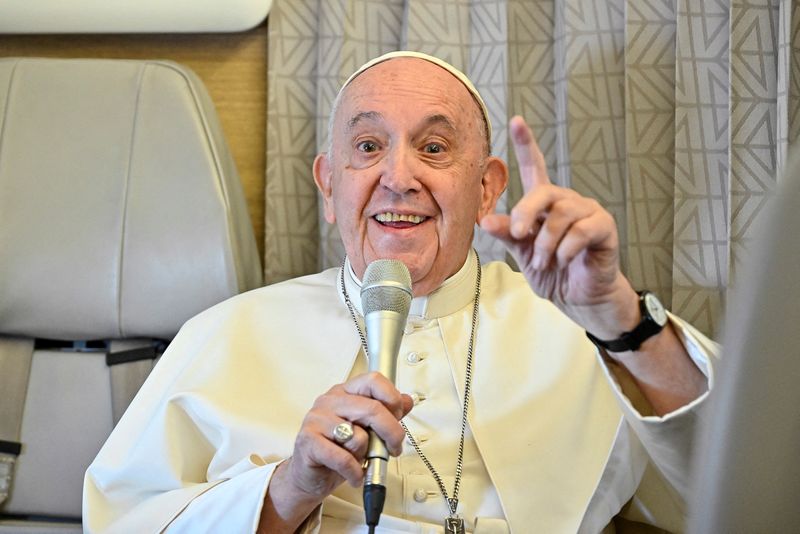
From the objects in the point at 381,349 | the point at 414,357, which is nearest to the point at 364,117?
the point at 414,357

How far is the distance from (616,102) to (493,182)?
393mm

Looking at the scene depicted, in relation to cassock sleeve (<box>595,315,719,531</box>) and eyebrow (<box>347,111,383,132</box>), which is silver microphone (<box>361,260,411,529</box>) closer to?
cassock sleeve (<box>595,315,719,531</box>)

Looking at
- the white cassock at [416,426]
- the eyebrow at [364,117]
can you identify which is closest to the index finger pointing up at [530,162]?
the white cassock at [416,426]

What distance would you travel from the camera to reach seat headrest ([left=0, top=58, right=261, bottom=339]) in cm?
201

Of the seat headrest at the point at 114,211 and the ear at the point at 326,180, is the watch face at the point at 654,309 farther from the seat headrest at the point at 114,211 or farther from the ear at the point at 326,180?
the seat headrest at the point at 114,211

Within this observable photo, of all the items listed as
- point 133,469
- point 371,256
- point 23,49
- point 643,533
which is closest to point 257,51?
point 23,49

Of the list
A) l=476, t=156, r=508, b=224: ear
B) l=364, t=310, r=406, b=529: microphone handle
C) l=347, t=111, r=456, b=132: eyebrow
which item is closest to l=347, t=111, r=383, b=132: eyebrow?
l=347, t=111, r=456, b=132: eyebrow

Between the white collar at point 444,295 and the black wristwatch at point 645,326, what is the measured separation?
1.72 feet

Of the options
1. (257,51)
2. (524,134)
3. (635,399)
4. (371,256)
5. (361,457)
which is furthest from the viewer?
(257,51)

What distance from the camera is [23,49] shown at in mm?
2387

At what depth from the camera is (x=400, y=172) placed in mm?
1745

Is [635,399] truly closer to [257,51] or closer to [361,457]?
[361,457]

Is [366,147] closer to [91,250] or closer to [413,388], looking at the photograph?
[413,388]

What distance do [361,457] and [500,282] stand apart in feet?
2.42
